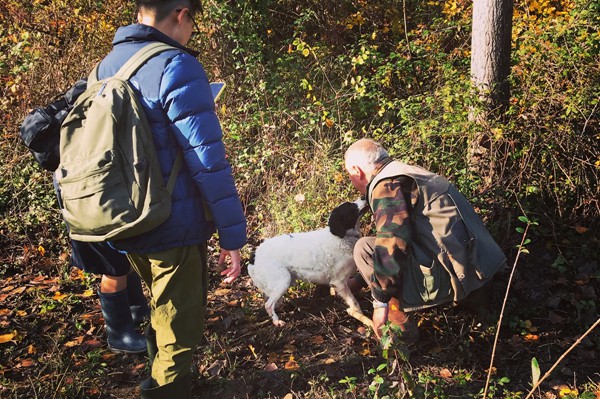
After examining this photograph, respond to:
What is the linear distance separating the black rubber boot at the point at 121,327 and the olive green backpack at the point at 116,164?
1300mm

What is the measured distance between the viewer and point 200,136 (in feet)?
7.86

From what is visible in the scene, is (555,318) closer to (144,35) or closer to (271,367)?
(271,367)

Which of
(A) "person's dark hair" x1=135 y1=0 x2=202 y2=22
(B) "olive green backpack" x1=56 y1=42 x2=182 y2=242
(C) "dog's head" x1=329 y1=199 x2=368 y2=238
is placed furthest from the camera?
(C) "dog's head" x1=329 y1=199 x2=368 y2=238

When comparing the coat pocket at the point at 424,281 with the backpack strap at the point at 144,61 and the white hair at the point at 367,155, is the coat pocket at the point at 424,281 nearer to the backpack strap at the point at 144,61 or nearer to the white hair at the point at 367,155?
the white hair at the point at 367,155

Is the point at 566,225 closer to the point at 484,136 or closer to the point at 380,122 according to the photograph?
the point at 484,136

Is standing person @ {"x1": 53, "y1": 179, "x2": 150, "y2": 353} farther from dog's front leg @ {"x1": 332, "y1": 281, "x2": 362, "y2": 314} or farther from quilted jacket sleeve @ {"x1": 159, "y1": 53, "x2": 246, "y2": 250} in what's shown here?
dog's front leg @ {"x1": 332, "y1": 281, "x2": 362, "y2": 314}

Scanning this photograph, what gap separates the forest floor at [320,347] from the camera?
3.36 m

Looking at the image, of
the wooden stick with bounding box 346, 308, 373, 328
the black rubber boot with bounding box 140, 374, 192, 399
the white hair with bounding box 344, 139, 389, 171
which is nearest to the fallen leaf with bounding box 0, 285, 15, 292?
the black rubber boot with bounding box 140, 374, 192, 399

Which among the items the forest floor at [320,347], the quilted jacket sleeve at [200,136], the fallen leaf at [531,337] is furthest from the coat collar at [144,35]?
the fallen leaf at [531,337]

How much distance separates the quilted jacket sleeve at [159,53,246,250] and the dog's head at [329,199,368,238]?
153 centimetres

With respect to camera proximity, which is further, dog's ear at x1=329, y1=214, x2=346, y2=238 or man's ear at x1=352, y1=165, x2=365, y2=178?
dog's ear at x1=329, y1=214, x2=346, y2=238

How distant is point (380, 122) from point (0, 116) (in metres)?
4.34

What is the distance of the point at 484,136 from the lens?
4.73 meters

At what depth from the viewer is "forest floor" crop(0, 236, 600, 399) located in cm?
336
